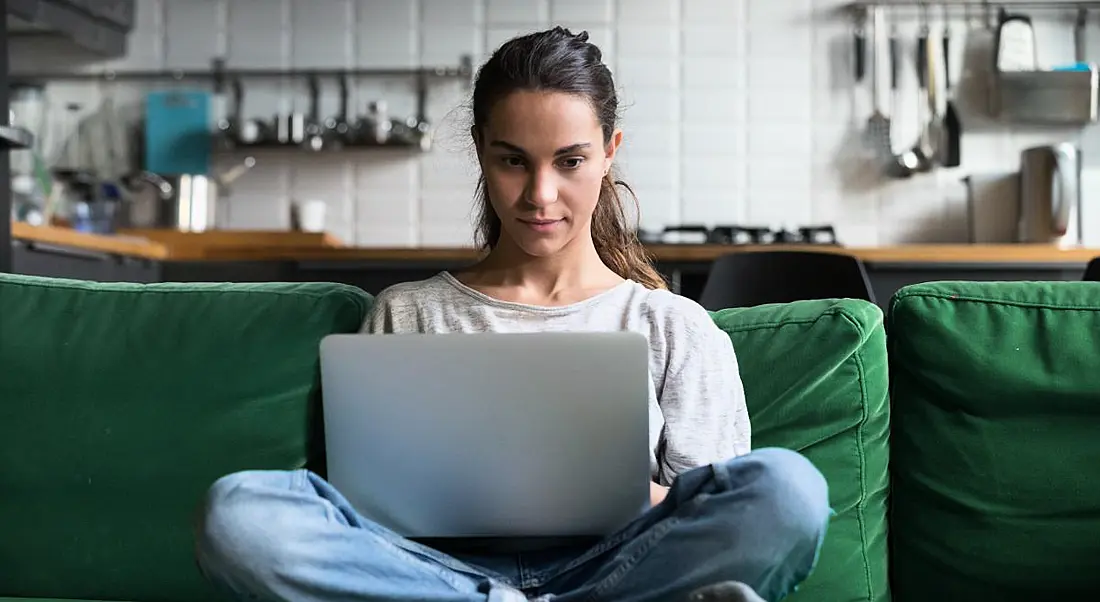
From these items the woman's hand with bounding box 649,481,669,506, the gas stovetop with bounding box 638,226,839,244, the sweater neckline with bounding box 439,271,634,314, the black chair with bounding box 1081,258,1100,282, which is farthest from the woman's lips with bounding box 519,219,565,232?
the gas stovetop with bounding box 638,226,839,244

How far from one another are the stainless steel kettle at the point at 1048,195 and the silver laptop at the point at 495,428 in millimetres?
3020

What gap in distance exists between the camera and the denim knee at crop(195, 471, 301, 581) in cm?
113

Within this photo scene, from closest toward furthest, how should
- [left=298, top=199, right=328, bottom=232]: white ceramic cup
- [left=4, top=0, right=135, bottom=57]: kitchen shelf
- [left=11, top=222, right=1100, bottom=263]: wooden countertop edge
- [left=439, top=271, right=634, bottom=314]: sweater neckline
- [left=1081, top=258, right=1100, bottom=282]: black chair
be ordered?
[left=439, top=271, right=634, bottom=314]: sweater neckline, [left=1081, top=258, right=1100, bottom=282]: black chair, [left=11, top=222, right=1100, bottom=263]: wooden countertop edge, [left=4, top=0, right=135, bottom=57]: kitchen shelf, [left=298, top=199, right=328, bottom=232]: white ceramic cup

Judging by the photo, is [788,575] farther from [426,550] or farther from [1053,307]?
[1053,307]

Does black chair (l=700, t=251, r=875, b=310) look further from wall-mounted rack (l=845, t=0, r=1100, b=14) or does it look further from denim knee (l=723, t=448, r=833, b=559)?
wall-mounted rack (l=845, t=0, r=1100, b=14)

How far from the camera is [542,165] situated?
4.80 ft

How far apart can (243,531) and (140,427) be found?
43 centimetres

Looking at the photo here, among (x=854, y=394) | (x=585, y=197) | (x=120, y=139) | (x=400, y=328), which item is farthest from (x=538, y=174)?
(x=120, y=139)

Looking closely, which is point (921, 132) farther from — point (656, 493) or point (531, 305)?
point (656, 493)

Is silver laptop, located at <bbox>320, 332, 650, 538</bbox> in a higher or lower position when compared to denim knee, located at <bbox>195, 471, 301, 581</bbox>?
higher

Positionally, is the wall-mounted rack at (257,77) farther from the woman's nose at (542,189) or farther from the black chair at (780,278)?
the woman's nose at (542,189)

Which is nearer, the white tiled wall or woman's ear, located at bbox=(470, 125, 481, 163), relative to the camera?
woman's ear, located at bbox=(470, 125, 481, 163)

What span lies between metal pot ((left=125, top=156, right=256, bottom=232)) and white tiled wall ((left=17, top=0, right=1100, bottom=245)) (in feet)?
0.47

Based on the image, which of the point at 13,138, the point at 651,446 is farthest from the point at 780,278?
the point at 13,138
